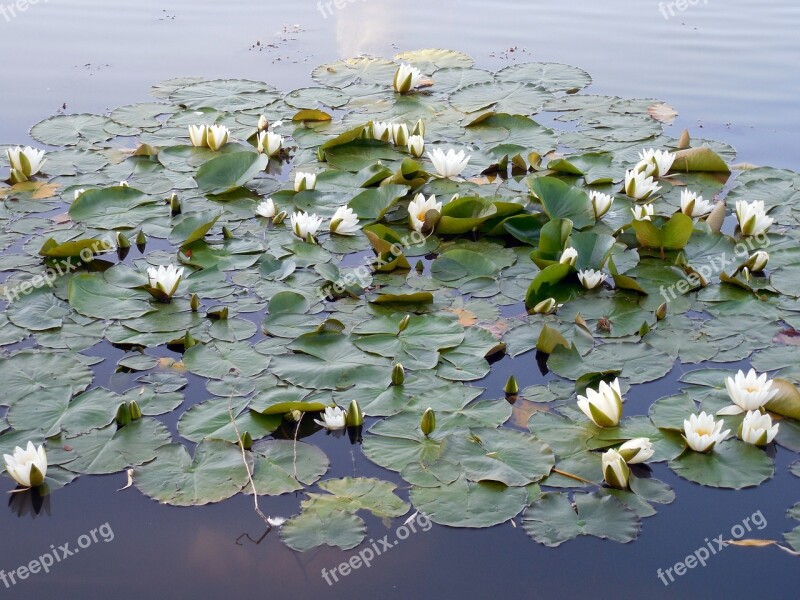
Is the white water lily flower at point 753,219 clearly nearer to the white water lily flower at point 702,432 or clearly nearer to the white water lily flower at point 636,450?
the white water lily flower at point 702,432

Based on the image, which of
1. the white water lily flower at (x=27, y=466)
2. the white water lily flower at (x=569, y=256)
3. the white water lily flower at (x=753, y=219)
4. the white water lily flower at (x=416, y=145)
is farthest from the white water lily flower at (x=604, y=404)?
the white water lily flower at (x=416, y=145)

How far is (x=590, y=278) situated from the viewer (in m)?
3.96

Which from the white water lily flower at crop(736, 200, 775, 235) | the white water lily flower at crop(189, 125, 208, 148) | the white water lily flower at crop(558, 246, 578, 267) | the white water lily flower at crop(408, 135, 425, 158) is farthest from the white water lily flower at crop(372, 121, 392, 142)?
the white water lily flower at crop(736, 200, 775, 235)

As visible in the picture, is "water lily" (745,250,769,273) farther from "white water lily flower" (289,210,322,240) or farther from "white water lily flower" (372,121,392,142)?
"white water lily flower" (372,121,392,142)

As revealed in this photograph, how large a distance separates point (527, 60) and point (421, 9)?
2131mm

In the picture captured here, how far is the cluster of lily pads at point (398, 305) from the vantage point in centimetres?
291

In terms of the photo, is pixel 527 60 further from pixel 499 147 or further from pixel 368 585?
pixel 368 585

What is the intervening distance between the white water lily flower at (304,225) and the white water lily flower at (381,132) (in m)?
1.18

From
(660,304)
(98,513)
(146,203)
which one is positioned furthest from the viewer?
(146,203)

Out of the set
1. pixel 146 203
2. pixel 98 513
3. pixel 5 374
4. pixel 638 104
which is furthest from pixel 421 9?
pixel 98 513

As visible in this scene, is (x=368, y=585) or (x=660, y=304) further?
(x=660, y=304)

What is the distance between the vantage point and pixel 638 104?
606 cm

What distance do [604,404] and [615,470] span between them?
1.14 feet

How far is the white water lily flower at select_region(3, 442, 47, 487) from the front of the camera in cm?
278
